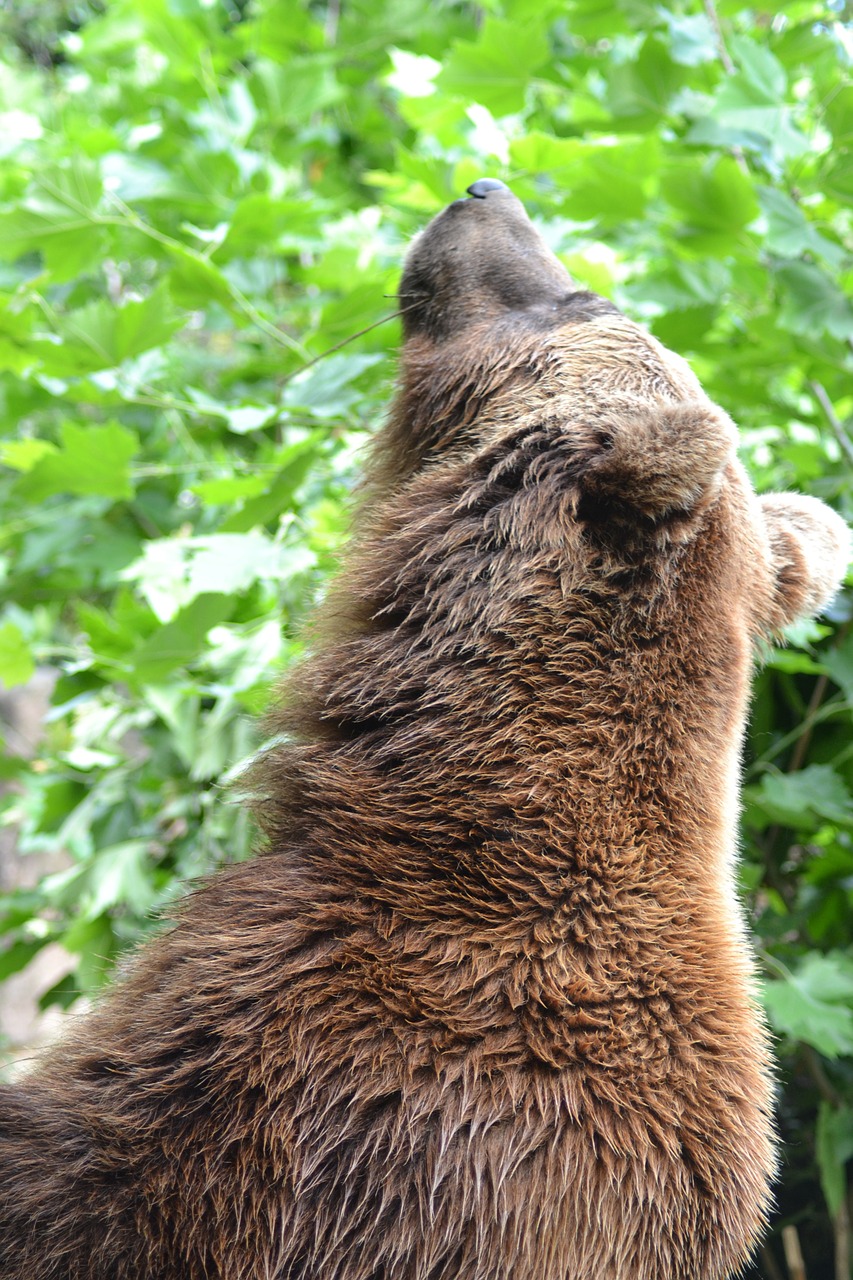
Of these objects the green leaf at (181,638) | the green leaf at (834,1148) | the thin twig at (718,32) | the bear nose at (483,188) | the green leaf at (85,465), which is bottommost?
the green leaf at (834,1148)

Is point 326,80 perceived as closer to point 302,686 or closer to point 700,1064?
point 302,686

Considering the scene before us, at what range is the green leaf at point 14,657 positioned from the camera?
2.59m

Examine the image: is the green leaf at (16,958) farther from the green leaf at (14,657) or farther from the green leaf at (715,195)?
the green leaf at (715,195)

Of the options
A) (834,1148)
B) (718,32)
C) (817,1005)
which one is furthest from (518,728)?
(718,32)

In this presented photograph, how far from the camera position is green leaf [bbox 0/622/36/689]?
102 inches

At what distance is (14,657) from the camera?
102 inches

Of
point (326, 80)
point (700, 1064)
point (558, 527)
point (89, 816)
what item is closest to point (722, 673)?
point (558, 527)

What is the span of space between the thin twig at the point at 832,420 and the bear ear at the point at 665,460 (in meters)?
1.10

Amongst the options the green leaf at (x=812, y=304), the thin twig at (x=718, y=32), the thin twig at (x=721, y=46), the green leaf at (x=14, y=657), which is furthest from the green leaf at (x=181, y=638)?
the thin twig at (x=718, y=32)

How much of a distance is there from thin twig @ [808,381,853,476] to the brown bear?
2.98 feet

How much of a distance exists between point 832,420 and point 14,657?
1.93 meters

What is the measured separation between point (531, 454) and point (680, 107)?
1.40 meters

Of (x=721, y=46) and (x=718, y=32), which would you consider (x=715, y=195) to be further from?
(x=718, y=32)

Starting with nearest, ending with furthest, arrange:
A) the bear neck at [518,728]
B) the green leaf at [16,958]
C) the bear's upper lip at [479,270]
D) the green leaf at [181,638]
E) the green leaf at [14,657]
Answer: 1. the bear neck at [518,728]
2. the bear's upper lip at [479,270]
3. the green leaf at [181,638]
4. the green leaf at [14,657]
5. the green leaf at [16,958]
